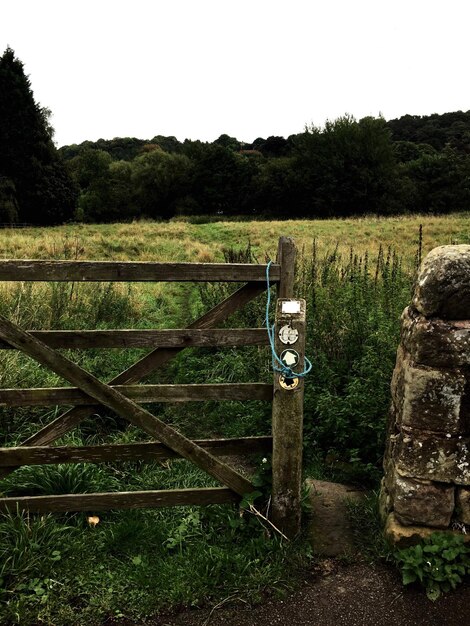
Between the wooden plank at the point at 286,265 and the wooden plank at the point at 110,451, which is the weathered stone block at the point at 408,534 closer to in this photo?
the wooden plank at the point at 110,451

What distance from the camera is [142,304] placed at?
9.54 meters

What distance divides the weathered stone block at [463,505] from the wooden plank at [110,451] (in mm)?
1229

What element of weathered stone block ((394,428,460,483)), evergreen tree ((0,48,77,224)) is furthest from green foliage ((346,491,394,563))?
evergreen tree ((0,48,77,224))

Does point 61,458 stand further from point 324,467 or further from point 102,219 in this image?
point 102,219

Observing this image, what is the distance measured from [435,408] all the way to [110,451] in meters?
2.09

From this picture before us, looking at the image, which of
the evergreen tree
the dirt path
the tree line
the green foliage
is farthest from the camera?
the tree line

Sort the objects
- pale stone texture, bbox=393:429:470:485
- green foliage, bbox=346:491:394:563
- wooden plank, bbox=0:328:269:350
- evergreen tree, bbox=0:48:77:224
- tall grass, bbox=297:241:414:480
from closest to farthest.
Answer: pale stone texture, bbox=393:429:470:485, wooden plank, bbox=0:328:269:350, green foliage, bbox=346:491:394:563, tall grass, bbox=297:241:414:480, evergreen tree, bbox=0:48:77:224

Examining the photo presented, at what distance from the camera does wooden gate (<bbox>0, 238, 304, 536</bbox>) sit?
3.10 metres

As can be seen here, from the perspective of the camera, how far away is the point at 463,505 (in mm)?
3182

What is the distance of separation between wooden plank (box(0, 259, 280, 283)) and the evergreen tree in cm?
3518

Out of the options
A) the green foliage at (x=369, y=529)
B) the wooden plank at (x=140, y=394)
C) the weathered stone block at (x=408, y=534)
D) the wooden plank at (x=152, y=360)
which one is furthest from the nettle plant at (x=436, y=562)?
the wooden plank at (x=152, y=360)

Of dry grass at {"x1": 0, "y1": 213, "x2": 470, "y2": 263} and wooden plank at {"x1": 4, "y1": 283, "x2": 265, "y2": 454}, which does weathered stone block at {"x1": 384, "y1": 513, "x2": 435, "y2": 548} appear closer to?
wooden plank at {"x1": 4, "y1": 283, "x2": 265, "y2": 454}

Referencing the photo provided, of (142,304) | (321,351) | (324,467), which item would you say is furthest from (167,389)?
(142,304)

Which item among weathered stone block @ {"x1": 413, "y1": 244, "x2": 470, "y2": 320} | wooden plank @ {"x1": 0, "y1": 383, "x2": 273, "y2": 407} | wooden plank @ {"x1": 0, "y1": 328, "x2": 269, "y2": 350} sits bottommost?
wooden plank @ {"x1": 0, "y1": 383, "x2": 273, "y2": 407}
